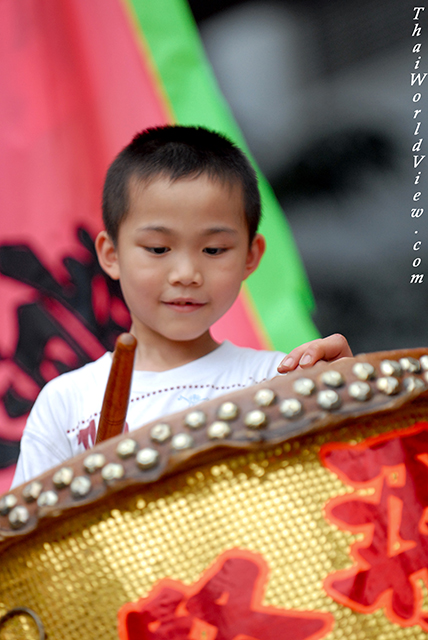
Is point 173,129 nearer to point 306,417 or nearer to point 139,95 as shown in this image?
Result: point 139,95

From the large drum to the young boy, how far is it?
13.4 inches

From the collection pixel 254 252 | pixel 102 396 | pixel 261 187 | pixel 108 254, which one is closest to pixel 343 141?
pixel 261 187

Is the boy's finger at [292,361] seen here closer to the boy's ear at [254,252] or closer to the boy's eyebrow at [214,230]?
the boy's eyebrow at [214,230]

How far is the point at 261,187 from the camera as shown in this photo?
1177 mm

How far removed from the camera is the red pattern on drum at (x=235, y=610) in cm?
33

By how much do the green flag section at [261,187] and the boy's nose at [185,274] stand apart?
0.49m

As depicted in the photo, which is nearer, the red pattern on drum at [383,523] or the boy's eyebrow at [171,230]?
the red pattern on drum at [383,523]

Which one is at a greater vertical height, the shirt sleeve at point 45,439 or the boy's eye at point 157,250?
the boy's eye at point 157,250

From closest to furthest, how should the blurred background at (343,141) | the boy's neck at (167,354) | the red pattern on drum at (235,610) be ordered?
1. the red pattern on drum at (235,610)
2. the boy's neck at (167,354)
3. the blurred background at (343,141)

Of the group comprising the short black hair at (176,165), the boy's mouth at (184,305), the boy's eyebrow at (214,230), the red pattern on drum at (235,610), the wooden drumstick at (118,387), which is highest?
the short black hair at (176,165)

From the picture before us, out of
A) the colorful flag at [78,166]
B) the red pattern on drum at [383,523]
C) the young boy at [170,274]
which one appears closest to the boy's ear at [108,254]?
the young boy at [170,274]

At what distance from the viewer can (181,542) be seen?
33 cm

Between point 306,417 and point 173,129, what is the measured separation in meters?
0.62

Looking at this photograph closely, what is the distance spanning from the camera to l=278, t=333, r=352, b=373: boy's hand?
479 mm
